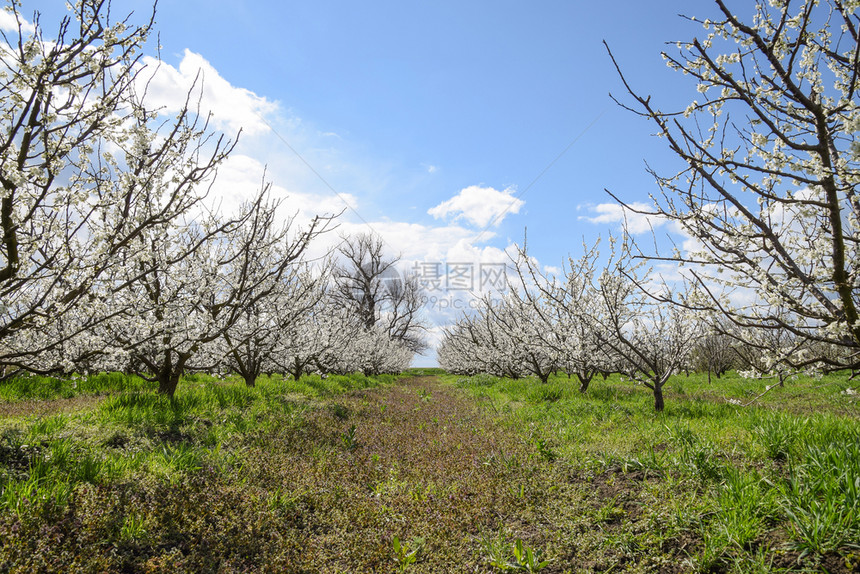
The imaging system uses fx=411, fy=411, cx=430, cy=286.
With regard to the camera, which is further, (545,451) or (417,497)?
(545,451)

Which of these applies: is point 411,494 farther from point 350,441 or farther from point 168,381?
point 168,381

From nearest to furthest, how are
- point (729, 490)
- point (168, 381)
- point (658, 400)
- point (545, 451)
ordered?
point (729, 490) → point (545, 451) → point (168, 381) → point (658, 400)

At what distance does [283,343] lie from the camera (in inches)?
460

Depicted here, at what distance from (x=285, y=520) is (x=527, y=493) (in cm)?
262

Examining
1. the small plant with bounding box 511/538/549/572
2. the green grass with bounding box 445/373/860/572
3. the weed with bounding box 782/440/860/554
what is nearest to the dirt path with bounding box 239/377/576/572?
the small plant with bounding box 511/538/549/572

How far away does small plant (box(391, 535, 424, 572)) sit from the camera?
3.41m

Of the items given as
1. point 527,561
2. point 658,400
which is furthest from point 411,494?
point 658,400

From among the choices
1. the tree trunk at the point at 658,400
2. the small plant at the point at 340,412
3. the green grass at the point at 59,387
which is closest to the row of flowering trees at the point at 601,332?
the tree trunk at the point at 658,400

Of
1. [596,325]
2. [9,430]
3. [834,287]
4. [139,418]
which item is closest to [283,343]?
[139,418]

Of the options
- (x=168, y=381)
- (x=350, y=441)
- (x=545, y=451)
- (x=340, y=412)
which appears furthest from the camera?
(x=340, y=412)

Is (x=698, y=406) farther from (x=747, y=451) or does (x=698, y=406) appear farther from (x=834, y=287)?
(x=834, y=287)

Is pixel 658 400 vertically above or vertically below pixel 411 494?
above

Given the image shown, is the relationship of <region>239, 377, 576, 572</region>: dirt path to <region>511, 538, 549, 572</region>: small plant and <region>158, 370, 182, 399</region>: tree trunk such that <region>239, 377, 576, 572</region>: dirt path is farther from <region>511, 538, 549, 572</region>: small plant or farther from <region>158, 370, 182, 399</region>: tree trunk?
<region>158, 370, 182, 399</region>: tree trunk

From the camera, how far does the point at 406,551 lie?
357 cm
